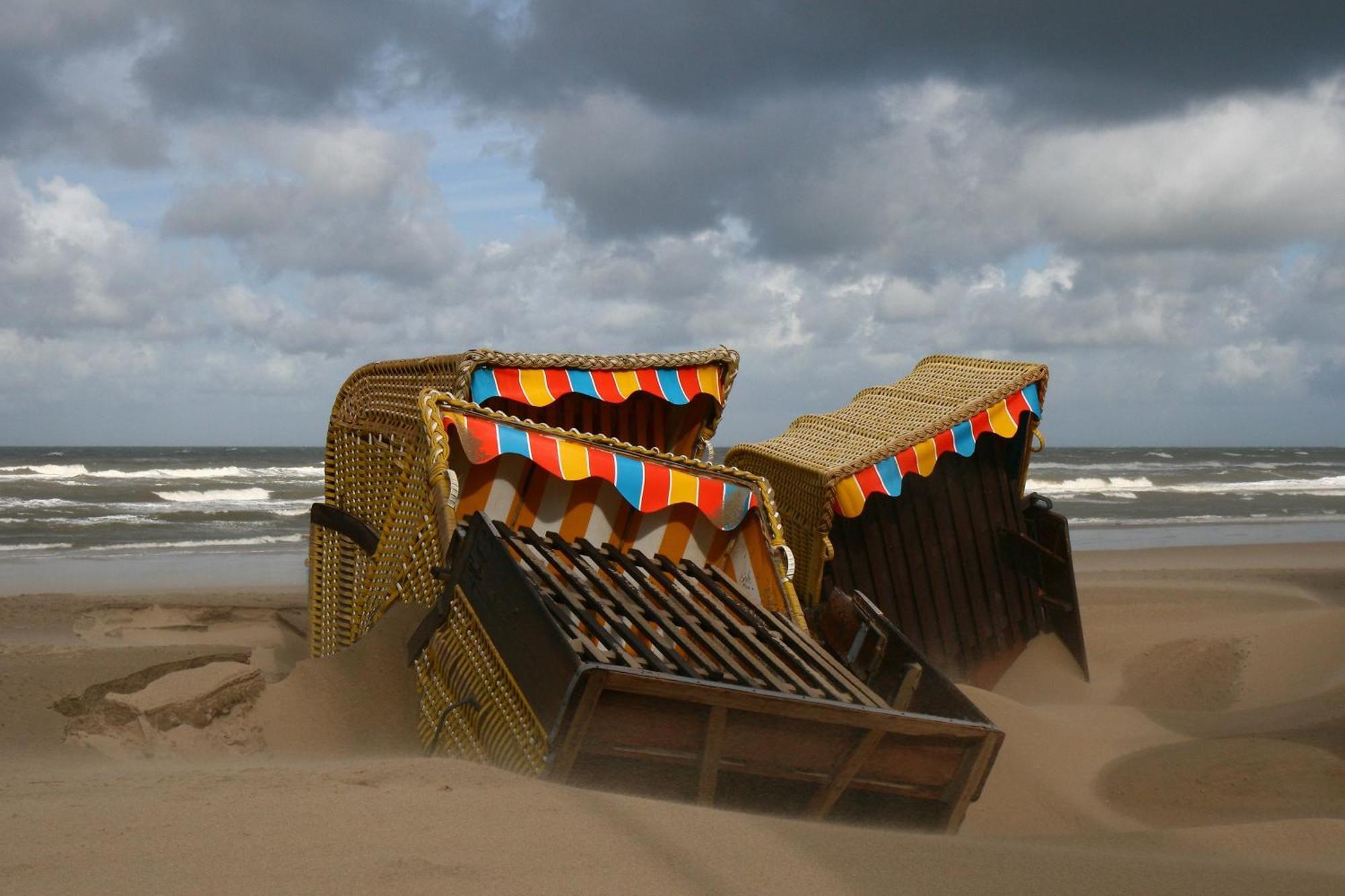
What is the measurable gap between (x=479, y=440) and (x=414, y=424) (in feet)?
1.41

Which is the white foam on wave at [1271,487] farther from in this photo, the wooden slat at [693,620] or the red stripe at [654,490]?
the wooden slat at [693,620]

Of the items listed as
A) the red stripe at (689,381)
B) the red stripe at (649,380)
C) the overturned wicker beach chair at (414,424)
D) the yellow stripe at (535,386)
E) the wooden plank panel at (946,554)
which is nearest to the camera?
the overturned wicker beach chair at (414,424)

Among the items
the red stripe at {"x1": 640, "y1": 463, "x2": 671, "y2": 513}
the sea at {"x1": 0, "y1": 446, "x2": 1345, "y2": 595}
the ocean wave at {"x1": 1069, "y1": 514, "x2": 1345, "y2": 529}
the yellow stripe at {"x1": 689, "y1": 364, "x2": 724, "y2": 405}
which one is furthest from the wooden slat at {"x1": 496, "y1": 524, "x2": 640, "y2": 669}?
the ocean wave at {"x1": 1069, "y1": 514, "x2": 1345, "y2": 529}

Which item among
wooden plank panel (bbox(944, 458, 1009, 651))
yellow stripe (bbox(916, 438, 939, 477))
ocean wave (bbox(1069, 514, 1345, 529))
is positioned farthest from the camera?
ocean wave (bbox(1069, 514, 1345, 529))

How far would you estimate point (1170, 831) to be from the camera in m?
3.79

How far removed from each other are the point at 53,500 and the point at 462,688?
23.5m

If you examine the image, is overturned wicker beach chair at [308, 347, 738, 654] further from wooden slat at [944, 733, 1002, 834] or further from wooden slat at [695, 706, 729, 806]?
wooden slat at [944, 733, 1002, 834]

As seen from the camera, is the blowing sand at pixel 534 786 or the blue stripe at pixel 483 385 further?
the blue stripe at pixel 483 385

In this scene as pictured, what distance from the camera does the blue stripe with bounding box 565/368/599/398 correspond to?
5.71m

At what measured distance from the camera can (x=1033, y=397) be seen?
7.29 m

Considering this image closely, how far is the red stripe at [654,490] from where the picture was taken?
5.10 meters

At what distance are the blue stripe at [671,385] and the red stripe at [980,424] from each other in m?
1.96

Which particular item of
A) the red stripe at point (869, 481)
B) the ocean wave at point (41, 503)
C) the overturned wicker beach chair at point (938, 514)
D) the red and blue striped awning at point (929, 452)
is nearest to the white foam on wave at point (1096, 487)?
the ocean wave at point (41, 503)

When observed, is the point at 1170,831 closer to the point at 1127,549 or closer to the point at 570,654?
the point at 570,654
